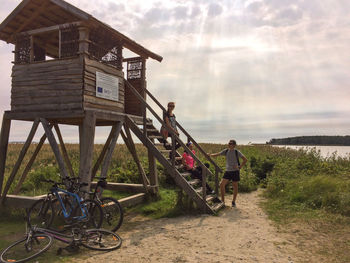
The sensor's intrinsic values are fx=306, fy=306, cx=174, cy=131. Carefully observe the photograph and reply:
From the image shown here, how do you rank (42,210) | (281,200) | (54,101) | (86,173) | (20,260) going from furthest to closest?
(281,200), (54,101), (86,173), (42,210), (20,260)

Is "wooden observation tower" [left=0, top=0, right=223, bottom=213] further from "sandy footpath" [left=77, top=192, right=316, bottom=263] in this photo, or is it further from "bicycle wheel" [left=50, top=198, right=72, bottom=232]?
"sandy footpath" [left=77, top=192, right=316, bottom=263]

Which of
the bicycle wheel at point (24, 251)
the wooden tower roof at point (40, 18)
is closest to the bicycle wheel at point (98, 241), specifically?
the bicycle wheel at point (24, 251)

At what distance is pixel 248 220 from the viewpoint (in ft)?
28.2

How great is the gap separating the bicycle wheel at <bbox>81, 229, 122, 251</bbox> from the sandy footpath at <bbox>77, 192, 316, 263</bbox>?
0.53 ft

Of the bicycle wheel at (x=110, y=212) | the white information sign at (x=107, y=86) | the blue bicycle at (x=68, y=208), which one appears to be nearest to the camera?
the blue bicycle at (x=68, y=208)

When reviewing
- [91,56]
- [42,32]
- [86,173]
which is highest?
[42,32]

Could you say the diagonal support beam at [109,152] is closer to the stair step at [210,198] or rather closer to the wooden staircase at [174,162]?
the wooden staircase at [174,162]

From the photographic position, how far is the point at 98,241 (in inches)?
262

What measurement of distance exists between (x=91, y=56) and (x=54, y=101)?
5.83 ft

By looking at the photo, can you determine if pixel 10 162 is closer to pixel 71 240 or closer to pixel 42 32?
pixel 42 32

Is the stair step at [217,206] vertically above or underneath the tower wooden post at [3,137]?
underneath

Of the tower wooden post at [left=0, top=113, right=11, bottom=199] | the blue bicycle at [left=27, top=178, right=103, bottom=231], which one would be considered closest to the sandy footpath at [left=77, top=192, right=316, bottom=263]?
the blue bicycle at [left=27, top=178, right=103, bottom=231]

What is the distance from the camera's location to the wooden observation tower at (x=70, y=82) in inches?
351

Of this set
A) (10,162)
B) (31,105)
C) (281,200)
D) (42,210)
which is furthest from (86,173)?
(10,162)
